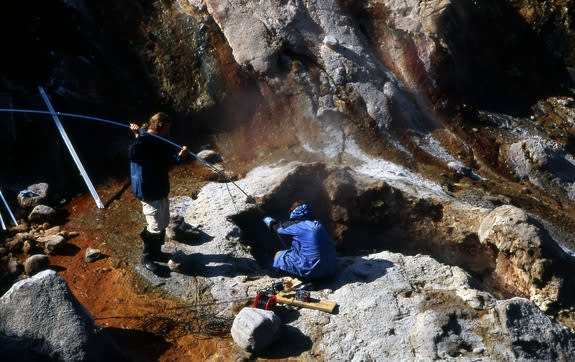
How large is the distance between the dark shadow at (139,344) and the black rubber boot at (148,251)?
80 centimetres

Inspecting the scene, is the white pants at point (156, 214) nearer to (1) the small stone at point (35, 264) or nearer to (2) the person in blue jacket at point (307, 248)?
(2) the person in blue jacket at point (307, 248)

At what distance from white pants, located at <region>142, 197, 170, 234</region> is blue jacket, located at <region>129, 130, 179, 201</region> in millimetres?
89

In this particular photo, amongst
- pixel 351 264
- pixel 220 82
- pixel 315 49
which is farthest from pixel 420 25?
pixel 351 264

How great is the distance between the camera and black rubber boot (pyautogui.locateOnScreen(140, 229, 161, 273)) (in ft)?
15.0

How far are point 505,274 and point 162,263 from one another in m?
4.47

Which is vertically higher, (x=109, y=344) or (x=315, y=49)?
(x=315, y=49)

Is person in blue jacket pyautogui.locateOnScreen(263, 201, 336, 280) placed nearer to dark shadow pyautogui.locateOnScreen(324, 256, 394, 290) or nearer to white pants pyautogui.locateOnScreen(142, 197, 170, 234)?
dark shadow pyautogui.locateOnScreen(324, 256, 394, 290)

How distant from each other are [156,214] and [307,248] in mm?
1666

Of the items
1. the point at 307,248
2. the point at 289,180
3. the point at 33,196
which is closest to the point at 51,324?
the point at 307,248

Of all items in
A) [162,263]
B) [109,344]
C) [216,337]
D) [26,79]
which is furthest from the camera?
[26,79]

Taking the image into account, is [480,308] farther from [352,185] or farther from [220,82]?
[220,82]

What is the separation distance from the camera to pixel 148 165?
426cm

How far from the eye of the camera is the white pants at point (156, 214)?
439cm

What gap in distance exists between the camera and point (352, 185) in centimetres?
641
